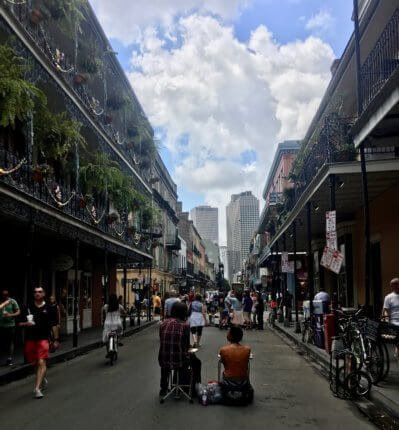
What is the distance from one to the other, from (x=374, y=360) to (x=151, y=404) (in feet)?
12.8

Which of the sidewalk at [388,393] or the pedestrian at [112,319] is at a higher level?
the pedestrian at [112,319]

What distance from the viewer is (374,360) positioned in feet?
30.5

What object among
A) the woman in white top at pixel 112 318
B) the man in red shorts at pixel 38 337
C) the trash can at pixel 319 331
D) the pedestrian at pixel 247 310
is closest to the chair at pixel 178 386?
the man in red shorts at pixel 38 337

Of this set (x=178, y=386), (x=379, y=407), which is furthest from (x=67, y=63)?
(x=379, y=407)

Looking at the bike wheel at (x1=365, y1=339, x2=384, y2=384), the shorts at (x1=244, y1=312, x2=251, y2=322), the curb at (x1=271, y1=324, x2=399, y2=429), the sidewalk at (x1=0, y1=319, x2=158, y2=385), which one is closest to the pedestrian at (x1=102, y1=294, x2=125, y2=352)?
the sidewalk at (x1=0, y1=319, x2=158, y2=385)

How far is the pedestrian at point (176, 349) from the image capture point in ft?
26.9

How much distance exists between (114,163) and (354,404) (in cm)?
1556

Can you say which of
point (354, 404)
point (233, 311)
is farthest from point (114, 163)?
point (354, 404)

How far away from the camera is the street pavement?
22.9ft

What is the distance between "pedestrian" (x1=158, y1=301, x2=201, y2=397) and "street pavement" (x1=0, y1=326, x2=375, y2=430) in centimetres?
47

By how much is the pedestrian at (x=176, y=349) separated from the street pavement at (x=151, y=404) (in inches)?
18.5

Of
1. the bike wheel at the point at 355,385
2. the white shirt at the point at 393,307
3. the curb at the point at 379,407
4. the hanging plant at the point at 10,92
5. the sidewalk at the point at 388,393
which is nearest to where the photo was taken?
the curb at the point at 379,407

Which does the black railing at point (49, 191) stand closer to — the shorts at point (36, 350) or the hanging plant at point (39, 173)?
the hanging plant at point (39, 173)

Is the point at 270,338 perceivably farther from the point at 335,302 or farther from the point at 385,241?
the point at 335,302
